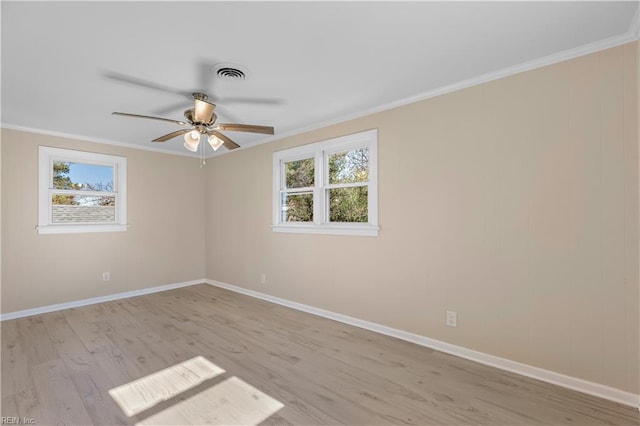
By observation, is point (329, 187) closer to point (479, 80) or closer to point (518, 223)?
point (479, 80)

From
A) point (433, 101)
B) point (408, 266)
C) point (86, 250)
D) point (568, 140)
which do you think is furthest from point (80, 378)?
point (568, 140)

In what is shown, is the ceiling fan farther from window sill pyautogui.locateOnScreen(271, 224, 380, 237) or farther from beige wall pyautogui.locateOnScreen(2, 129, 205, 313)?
beige wall pyautogui.locateOnScreen(2, 129, 205, 313)

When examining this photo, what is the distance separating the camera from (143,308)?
13.4 ft

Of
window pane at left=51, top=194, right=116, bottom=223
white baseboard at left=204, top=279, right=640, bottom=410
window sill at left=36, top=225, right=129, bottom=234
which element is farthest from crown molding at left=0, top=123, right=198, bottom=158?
white baseboard at left=204, top=279, right=640, bottom=410

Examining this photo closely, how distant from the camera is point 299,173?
4.22 m

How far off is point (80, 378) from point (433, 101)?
379cm

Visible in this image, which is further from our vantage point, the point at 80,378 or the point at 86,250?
the point at 86,250

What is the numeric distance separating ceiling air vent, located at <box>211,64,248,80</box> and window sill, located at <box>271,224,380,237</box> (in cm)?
190

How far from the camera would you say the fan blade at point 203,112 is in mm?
2549

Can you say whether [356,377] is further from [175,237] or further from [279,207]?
[175,237]

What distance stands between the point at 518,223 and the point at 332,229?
1923 millimetres

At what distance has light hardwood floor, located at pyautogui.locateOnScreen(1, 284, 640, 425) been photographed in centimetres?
192

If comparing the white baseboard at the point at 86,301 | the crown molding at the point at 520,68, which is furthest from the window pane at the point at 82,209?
the crown molding at the point at 520,68

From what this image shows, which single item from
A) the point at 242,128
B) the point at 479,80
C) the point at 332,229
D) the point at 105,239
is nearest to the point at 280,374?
the point at 332,229
